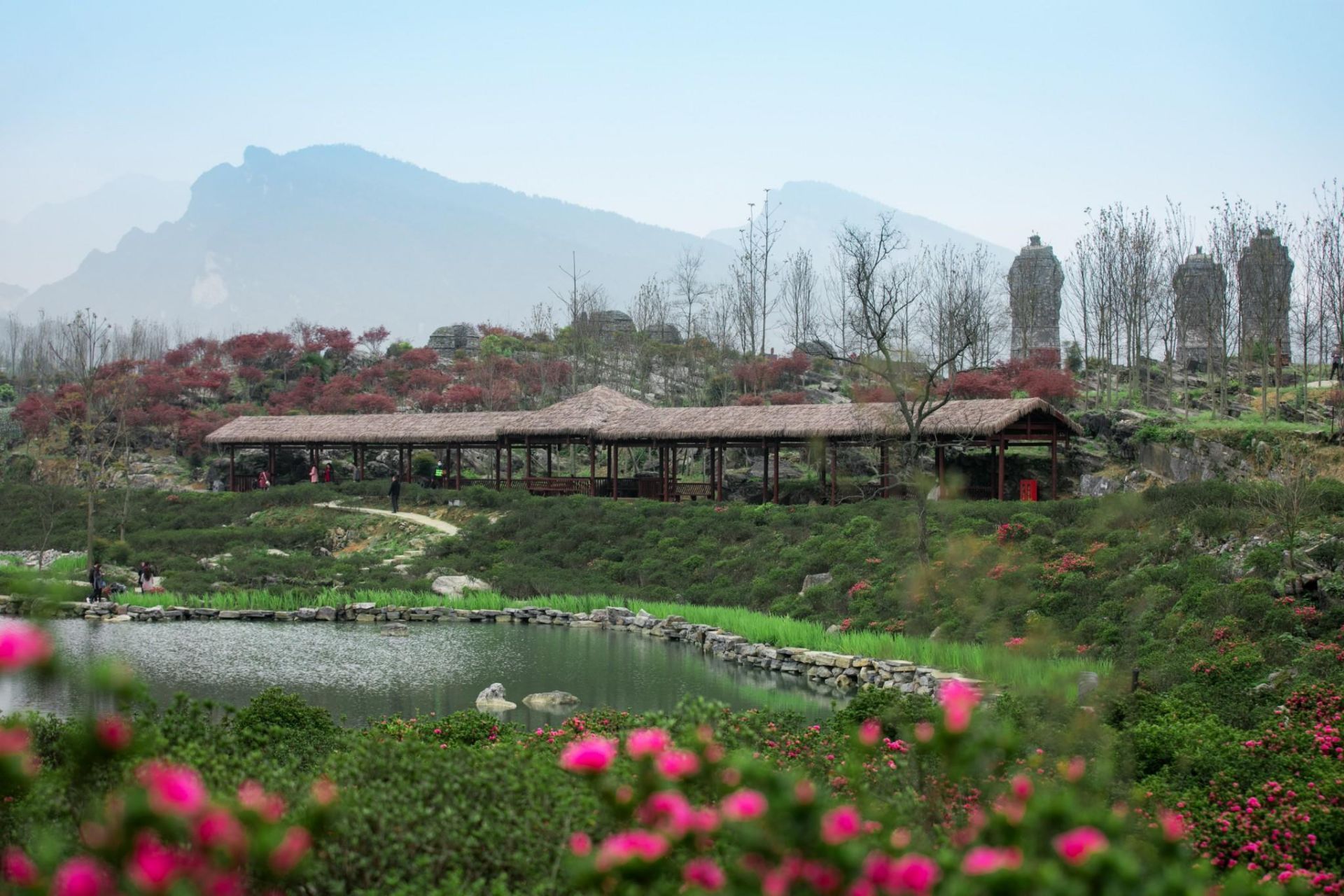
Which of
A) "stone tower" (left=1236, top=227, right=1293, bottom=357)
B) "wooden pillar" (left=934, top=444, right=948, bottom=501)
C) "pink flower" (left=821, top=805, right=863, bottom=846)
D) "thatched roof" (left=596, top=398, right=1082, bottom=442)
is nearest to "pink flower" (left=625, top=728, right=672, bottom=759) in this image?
"pink flower" (left=821, top=805, right=863, bottom=846)

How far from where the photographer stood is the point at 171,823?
2.75 metres

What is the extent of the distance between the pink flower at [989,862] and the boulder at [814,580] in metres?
16.0

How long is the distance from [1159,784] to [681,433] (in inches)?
811

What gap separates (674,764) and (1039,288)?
1790 inches

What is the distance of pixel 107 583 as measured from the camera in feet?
68.5

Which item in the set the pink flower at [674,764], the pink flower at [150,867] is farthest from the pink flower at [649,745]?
the pink flower at [150,867]

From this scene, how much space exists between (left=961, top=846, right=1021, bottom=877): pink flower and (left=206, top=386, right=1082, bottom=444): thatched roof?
68.4ft

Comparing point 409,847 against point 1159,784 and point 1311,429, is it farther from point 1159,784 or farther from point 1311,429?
point 1311,429

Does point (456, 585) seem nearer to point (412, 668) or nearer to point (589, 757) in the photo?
point (412, 668)

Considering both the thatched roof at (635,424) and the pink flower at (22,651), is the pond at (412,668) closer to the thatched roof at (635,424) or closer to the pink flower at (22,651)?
the pink flower at (22,651)

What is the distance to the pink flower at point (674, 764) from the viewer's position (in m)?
3.16

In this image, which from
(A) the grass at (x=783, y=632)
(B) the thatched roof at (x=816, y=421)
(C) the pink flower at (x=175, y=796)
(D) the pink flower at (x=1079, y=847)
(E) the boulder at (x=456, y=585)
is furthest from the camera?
(B) the thatched roof at (x=816, y=421)

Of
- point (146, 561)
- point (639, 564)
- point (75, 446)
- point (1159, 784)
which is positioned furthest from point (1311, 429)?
point (75, 446)

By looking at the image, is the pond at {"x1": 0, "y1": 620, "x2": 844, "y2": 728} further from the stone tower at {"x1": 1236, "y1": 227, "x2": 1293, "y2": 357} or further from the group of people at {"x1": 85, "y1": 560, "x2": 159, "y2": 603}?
the stone tower at {"x1": 1236, "y1": 227, "x2": 1293, "y2": 357}
